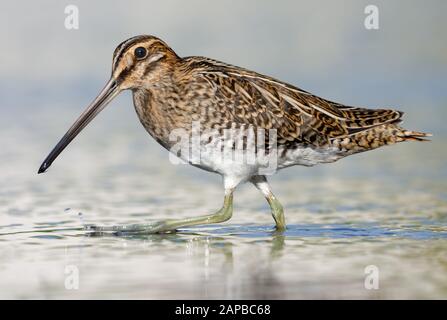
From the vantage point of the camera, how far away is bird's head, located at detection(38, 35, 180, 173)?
Answer: 9992 mm

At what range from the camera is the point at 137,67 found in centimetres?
1007

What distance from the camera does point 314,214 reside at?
10.8 m

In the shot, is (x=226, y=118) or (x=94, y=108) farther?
(x=94, y=108)

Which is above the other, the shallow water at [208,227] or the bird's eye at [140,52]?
the bird's eye at [140,52]

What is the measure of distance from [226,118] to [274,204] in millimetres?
964

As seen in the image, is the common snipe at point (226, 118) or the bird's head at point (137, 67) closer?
the common snipe at point (226, 118)

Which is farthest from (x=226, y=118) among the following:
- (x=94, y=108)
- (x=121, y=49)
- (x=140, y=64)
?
(x=94, y=108)

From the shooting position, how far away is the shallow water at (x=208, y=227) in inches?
312

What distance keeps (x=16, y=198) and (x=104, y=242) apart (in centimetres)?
224

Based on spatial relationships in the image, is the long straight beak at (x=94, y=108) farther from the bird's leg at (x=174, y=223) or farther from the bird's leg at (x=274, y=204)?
the bird's leg at (x=274, y=204)

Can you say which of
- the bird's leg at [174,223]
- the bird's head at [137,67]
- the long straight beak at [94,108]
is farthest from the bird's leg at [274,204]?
the long straight beak at [94,108]

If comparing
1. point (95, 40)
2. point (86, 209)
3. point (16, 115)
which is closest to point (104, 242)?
point (86, 209)

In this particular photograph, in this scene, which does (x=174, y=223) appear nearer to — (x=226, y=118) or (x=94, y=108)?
(x=226, y=118)

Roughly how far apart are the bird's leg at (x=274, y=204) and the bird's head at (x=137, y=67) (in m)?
1.27
